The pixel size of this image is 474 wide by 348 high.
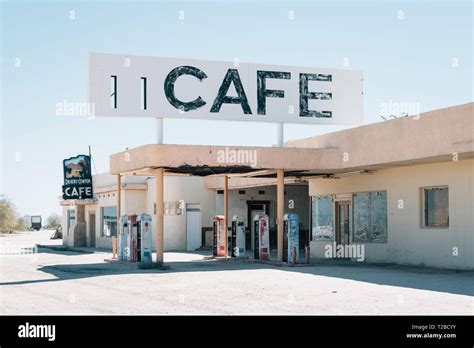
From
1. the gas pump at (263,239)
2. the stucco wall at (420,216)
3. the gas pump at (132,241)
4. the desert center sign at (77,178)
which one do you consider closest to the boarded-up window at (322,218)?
the stucco wall at (420,216)

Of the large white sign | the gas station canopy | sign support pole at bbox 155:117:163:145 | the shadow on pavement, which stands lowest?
the shadow on pavement

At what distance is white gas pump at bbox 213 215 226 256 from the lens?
1251 inches

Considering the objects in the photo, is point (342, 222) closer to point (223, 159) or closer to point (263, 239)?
point (263, 239)

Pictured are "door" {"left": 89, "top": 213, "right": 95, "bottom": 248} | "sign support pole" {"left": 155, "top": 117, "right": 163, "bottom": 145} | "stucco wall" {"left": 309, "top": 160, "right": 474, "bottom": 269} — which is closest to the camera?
"stucco wall" {"left": 309, "top": 160, "right": 474, "bottom": 269}

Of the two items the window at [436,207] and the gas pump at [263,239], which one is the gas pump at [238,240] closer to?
the gas pump at [263,239]

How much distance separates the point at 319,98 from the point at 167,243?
47.0 ft

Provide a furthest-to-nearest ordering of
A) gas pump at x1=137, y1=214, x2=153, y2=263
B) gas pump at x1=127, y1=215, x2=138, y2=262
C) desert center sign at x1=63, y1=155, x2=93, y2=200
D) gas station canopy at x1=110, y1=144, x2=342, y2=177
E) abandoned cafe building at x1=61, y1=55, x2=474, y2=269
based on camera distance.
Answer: desert center sign at x1=63, y1=155, x2=93, y2=200 < gas pump at x1=127, y1=215, x2=138, y2=262 < gas pump at x1=137, y1=214, x2=153, y2=263 < gas station canopy at x1=110, y1=144, x2=342, y2=177 < abandoned cafe building at x1=61, y1=55, x2=474, y2=269

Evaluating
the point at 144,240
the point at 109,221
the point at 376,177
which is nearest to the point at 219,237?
the point at 144,240

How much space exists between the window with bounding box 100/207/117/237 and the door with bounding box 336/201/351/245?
18846 mm

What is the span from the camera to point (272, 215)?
41.9 m

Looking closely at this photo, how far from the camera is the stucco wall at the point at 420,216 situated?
2331 centimetres

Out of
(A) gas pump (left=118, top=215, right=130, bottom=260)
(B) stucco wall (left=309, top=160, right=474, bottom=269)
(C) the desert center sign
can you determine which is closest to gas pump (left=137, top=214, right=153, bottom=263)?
(A) gas pump (left=118, top=215, right=130, bottom=260)

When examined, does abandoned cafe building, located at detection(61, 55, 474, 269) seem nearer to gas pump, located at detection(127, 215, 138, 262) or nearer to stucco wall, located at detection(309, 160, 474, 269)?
stucco wall, located at detection(309, 160, 474, 269)
